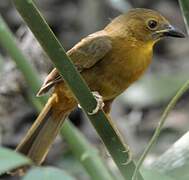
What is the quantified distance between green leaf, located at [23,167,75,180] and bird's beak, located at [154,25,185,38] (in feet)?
6.12

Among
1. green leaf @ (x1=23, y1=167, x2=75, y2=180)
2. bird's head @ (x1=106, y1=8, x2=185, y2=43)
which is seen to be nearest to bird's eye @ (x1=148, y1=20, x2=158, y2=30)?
bird's head @ (x1=106, y1=8, x2=185, y2=43)

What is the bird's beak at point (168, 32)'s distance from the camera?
3.26 metres

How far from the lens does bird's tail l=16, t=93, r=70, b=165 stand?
9.70ft

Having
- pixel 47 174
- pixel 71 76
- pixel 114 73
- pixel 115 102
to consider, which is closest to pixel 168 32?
pixel 114 73

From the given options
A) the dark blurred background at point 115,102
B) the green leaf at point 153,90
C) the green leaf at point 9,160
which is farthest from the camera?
the green leaf at point 153,90

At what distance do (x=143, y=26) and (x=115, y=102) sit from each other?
221 cm

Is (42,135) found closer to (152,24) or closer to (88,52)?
(88,52)

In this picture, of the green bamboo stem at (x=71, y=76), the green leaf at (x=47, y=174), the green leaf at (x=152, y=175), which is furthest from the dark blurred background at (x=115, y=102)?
the green leaf at (x=47, y=174)

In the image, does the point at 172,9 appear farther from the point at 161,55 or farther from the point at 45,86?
the point at 45,86

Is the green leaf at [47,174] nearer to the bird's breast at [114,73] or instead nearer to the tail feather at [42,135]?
the tail feather at [42,135]

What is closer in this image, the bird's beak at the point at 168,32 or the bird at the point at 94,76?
the bird at the point at 94,76

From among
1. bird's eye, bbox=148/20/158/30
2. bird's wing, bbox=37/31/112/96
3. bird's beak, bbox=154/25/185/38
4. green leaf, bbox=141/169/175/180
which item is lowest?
bird's beak, bbox=154/25/185/38

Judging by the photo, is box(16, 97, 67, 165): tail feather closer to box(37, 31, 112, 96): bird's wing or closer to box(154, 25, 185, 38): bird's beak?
box(37, 31, 112, 96): bird's wing

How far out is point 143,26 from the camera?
3.46m
